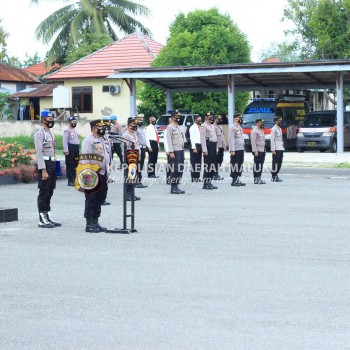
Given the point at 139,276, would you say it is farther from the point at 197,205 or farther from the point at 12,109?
the point at 12,109

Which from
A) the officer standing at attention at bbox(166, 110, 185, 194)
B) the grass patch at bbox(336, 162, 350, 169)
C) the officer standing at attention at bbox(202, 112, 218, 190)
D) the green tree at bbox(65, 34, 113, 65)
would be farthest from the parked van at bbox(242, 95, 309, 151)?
the officer standing at attention at bbox(166, 110, 185, 194)

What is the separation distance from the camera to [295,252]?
38.8 ft

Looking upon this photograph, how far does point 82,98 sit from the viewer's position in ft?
184

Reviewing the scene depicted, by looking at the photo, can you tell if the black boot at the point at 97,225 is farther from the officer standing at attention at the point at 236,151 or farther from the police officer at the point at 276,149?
the police officer at the point at 276,149

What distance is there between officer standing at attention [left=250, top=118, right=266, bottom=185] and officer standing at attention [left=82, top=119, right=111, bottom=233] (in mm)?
10270

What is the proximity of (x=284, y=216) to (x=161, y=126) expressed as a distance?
26.0m

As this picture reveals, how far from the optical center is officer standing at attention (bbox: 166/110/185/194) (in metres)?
20.7

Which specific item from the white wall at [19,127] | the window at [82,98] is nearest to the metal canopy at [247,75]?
the white wall at [19,127]

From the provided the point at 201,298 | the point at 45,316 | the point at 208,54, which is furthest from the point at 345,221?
the point at 208,54

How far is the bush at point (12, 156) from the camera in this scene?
24531mm

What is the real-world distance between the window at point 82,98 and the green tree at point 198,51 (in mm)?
6258

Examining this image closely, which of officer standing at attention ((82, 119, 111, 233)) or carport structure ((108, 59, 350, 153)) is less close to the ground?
carport structure ((108, 59, 350, 153))

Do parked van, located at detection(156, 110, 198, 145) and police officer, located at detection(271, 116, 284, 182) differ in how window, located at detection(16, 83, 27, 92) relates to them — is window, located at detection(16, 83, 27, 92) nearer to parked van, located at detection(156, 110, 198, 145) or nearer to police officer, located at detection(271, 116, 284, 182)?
parked van, located at detection(156, 110, 198, 145)

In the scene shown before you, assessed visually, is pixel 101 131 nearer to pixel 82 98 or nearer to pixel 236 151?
pixel 236 151
